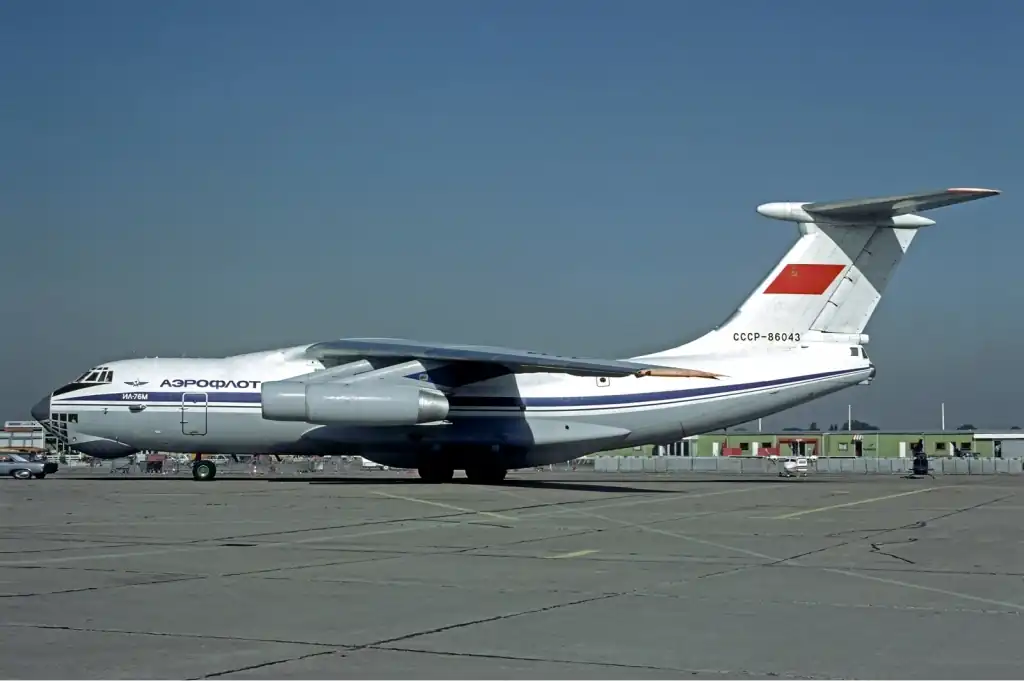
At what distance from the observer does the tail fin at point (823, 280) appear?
76.5ft

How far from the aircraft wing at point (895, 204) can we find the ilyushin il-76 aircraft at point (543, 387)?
6 centimetres

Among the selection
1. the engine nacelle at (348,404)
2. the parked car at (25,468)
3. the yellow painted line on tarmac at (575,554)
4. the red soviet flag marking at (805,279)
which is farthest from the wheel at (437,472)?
the yellow painted line on tarmac at (575,554)

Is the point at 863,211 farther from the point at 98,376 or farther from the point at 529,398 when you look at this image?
the point at 98,376

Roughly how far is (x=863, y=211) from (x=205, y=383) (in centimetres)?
1376

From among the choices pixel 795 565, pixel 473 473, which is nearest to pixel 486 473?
pixel 473 473

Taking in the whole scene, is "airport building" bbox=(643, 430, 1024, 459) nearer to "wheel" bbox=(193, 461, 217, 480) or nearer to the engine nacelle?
"wheel" bbox=(193, 461, 217, 480)

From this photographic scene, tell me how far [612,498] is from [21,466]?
59.2ft

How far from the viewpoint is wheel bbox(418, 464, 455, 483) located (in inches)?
935

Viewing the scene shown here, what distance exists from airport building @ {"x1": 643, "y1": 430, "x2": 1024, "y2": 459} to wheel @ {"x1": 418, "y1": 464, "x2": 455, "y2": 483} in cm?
3905

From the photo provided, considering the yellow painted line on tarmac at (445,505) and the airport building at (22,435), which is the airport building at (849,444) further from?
the yellow painted line on tarmac at (445,505)

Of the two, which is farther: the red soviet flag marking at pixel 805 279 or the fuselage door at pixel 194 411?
the red soviet flag marking at pixel 805 279

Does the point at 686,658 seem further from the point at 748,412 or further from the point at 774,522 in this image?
the point at 748,412

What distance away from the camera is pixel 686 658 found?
17.7 feet

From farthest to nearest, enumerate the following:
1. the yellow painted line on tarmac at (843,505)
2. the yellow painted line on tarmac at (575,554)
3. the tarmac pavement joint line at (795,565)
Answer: the yellow painted line on tarmac at (843,505) < the yellow painted line on tarmac at (575,554) < the tarmac pavement joint line at (795,565)
